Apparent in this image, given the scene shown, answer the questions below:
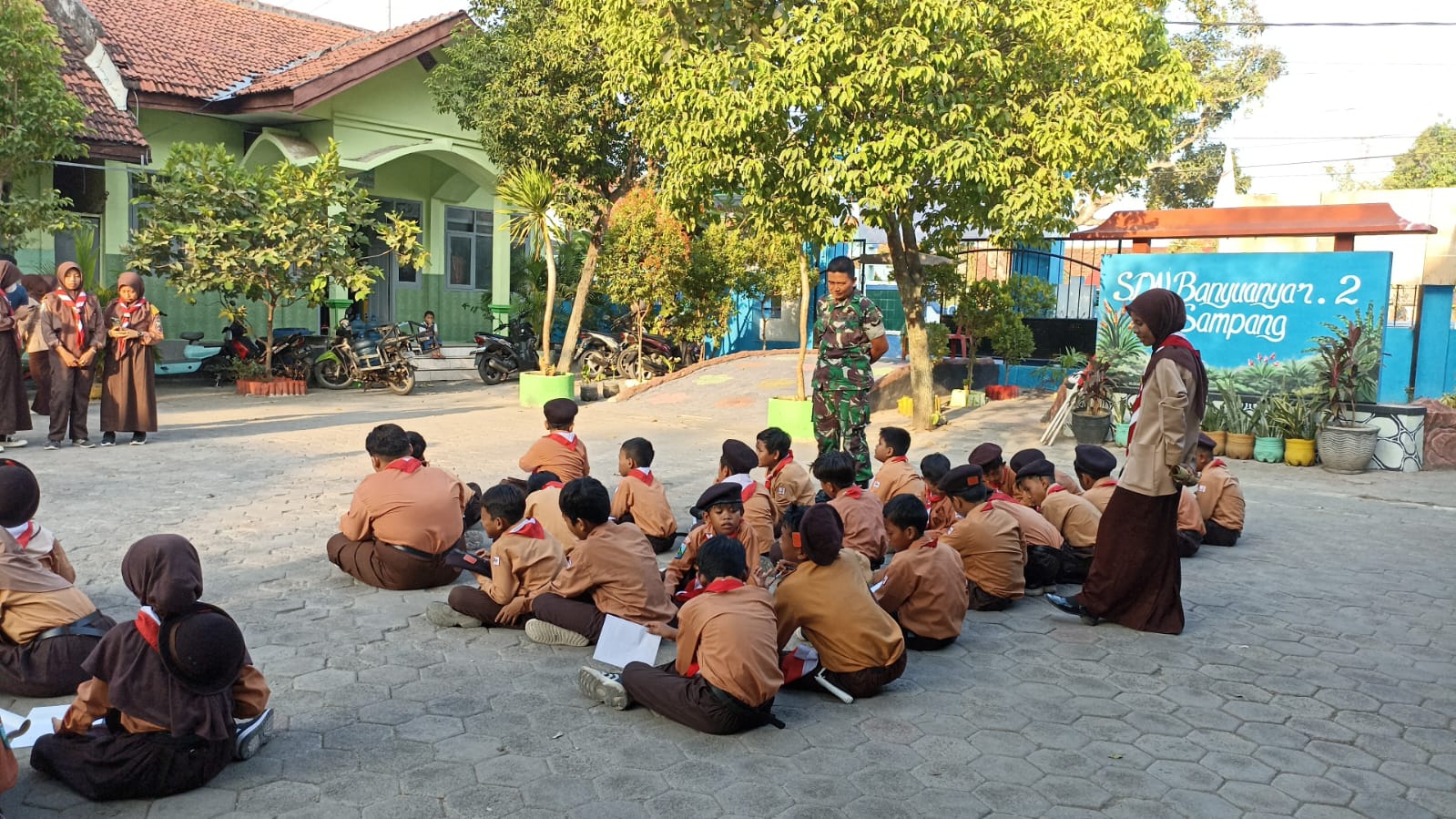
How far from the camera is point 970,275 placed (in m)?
17.5

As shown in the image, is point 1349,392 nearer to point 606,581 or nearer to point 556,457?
point 556,457

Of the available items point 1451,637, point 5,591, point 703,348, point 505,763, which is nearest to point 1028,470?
point 1451,637

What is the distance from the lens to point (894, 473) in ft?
21.8

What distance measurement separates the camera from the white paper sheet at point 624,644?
4688 millimetres

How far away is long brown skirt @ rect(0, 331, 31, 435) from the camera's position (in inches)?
384

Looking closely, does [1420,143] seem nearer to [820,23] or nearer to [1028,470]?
[820,23]

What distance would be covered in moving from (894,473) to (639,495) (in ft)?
5.13

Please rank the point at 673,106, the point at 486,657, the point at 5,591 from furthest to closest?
the point at 673,106
the point at 486,657
the point at 5,591

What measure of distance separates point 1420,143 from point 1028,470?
4306cm

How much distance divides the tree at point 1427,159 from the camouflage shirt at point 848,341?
32738 mm

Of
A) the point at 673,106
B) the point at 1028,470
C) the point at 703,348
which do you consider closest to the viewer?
the point at 1028,470

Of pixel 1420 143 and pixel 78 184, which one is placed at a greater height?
pixel 1420 143

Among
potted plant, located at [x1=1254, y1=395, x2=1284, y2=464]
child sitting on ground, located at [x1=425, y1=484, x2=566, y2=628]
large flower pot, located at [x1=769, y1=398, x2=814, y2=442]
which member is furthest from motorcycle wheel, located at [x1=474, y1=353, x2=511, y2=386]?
child sitting on ground, located at [x1=425, y1=484, x2=566, y2=628]

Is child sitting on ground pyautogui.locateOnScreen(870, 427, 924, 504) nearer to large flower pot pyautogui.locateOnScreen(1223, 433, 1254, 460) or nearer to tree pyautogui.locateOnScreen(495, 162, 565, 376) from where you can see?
large flower pot pyautogui.locateOnScreen(1223, 433, 1254, 460)
